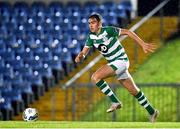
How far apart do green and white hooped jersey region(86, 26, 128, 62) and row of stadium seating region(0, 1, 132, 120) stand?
7.20m

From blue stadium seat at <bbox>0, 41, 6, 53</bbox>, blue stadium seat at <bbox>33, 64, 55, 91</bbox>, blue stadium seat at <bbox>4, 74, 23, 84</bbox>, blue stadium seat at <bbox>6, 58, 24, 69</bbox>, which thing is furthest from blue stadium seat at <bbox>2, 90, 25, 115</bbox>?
blue stadium seat at <bbox>0, 41, 6, 53</bbox>

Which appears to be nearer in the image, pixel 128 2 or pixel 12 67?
pixel 12 67

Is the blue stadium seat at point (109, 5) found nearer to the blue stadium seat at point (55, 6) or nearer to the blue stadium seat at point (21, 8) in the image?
the blue stadium seat at point (55, 6)

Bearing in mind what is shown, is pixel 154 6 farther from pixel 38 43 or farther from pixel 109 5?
pixel 38 43

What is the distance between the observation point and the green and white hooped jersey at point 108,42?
1274 cm

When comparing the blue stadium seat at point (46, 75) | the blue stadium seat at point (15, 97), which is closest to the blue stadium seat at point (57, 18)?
the blue stadium seat at point (46, 75)

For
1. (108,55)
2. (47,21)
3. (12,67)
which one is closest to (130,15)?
(47,21)

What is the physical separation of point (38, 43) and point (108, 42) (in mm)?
8704

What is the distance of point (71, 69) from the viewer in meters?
20.8

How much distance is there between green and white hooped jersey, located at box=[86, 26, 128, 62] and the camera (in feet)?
41.8

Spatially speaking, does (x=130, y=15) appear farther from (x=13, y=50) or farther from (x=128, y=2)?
(x=13, y=50)

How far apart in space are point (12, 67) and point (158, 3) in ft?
15.7

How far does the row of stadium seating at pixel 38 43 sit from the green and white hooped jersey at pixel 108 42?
7199 millimetres

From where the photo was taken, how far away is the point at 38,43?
21.3 m
